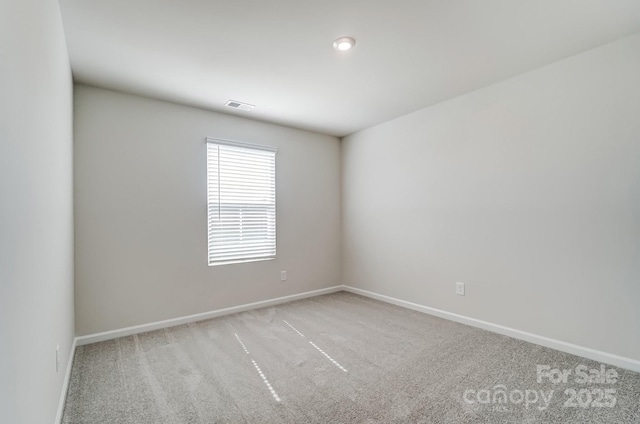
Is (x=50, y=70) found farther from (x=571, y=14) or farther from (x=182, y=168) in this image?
(x=571, y=14)

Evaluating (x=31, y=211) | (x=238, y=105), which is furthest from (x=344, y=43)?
(x=31, y=211)

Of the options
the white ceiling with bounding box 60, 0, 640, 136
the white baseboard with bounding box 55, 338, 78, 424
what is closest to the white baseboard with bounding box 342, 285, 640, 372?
the white ceiling with bounding box 60, 0, 640, 136

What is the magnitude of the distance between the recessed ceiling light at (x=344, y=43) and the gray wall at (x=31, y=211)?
5.48 feet

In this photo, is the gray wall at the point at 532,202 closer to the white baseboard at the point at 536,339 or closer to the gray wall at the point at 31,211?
the white baseboard at the point at 536,339

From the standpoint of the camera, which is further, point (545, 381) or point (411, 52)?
point (411, 52)

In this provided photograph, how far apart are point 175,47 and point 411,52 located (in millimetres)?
1795

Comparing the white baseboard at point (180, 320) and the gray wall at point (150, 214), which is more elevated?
the gray wall at point (150, 214)

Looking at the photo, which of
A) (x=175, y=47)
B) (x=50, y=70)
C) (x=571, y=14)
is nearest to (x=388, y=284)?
(x=571, y=14)

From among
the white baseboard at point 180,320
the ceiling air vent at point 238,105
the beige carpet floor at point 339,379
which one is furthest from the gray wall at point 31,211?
the ceiling air vent at point 238,105

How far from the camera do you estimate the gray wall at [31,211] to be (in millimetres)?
972

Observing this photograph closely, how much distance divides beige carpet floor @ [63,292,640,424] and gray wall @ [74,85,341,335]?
407 millimetres

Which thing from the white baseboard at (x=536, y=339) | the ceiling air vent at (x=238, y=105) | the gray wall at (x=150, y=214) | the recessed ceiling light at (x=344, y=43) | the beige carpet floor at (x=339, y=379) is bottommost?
the beige carpet floor at (x=339, y=379)

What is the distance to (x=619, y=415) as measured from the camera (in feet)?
5.74

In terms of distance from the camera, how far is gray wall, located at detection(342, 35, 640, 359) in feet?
7.49
